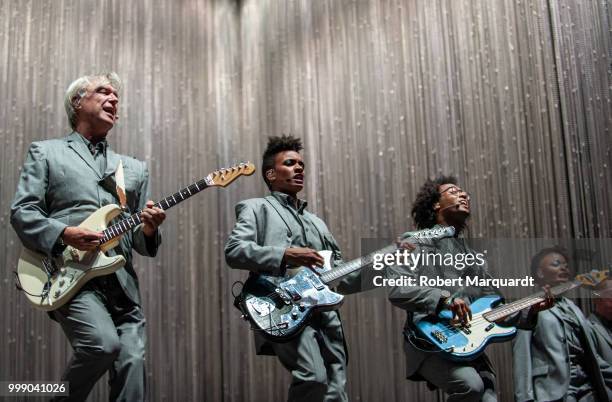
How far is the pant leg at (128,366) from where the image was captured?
3.15 metres

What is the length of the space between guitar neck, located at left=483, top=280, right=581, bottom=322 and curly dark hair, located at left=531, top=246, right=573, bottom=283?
182 mm

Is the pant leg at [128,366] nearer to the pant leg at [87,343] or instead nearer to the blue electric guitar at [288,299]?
the pant leg at [87,343]

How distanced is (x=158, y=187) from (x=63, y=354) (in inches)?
54.2

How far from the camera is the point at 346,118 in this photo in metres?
5.53

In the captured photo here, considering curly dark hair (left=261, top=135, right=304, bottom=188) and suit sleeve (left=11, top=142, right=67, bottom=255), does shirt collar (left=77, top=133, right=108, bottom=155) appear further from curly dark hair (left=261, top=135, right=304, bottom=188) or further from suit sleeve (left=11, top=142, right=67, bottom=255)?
curly dark hair (left=261, top=135, right=304, bottom=188)

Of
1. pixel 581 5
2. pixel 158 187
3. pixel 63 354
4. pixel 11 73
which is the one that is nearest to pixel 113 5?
pixel 11 73

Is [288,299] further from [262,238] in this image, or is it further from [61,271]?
[61,271]

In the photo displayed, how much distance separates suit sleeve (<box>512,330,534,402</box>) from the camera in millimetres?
3814

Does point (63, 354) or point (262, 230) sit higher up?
point (262, 230)

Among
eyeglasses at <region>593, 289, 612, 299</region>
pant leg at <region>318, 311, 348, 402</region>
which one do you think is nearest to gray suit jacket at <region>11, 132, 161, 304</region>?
pant leg at <region>318, 311, 348, 402</region>

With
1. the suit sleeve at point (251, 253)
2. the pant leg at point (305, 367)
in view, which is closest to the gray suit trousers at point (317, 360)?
the pant leg at point (305, 367)

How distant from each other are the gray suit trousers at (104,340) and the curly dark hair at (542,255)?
6.99ft

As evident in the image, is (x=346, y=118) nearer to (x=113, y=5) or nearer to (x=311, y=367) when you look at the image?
(x=113, y=5)

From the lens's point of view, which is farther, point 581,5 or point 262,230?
point 581,5
